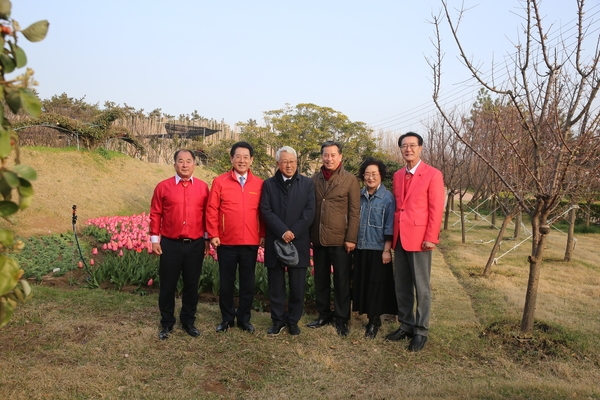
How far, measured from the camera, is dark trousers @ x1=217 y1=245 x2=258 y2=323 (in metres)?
4.40

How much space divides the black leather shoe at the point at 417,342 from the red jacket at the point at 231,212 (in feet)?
5.32

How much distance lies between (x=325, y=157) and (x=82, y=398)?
8.70ft

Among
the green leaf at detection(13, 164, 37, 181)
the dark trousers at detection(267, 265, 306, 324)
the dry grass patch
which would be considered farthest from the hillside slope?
the green leaf at detection(13, 164, 37, 181)

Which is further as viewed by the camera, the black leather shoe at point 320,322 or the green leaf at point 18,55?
the black leather shoe at point 320,322

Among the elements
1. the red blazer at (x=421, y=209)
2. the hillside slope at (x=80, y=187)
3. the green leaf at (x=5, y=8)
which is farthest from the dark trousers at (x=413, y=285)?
the hillside slope at (x=80, y=187)

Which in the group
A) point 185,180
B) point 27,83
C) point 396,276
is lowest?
point 396,276

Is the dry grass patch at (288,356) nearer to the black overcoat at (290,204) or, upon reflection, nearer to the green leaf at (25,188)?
the black overcoat at (290,204)

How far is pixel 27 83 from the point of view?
1.43 m

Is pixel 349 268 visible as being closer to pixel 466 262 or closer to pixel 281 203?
pixel 281 203

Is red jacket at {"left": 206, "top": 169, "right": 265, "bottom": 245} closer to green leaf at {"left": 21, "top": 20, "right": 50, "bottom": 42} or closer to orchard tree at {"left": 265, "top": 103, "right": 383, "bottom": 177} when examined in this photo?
green leaf at {"left": 21, "top": 20, "right": 50, "bottom": 42}

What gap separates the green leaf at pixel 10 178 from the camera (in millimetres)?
1318

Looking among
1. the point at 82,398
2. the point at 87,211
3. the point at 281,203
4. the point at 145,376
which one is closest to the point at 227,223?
the point at 281,203

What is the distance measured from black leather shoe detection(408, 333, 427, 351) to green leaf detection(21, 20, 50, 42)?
12.2 feet

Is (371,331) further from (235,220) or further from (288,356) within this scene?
(235,220)
